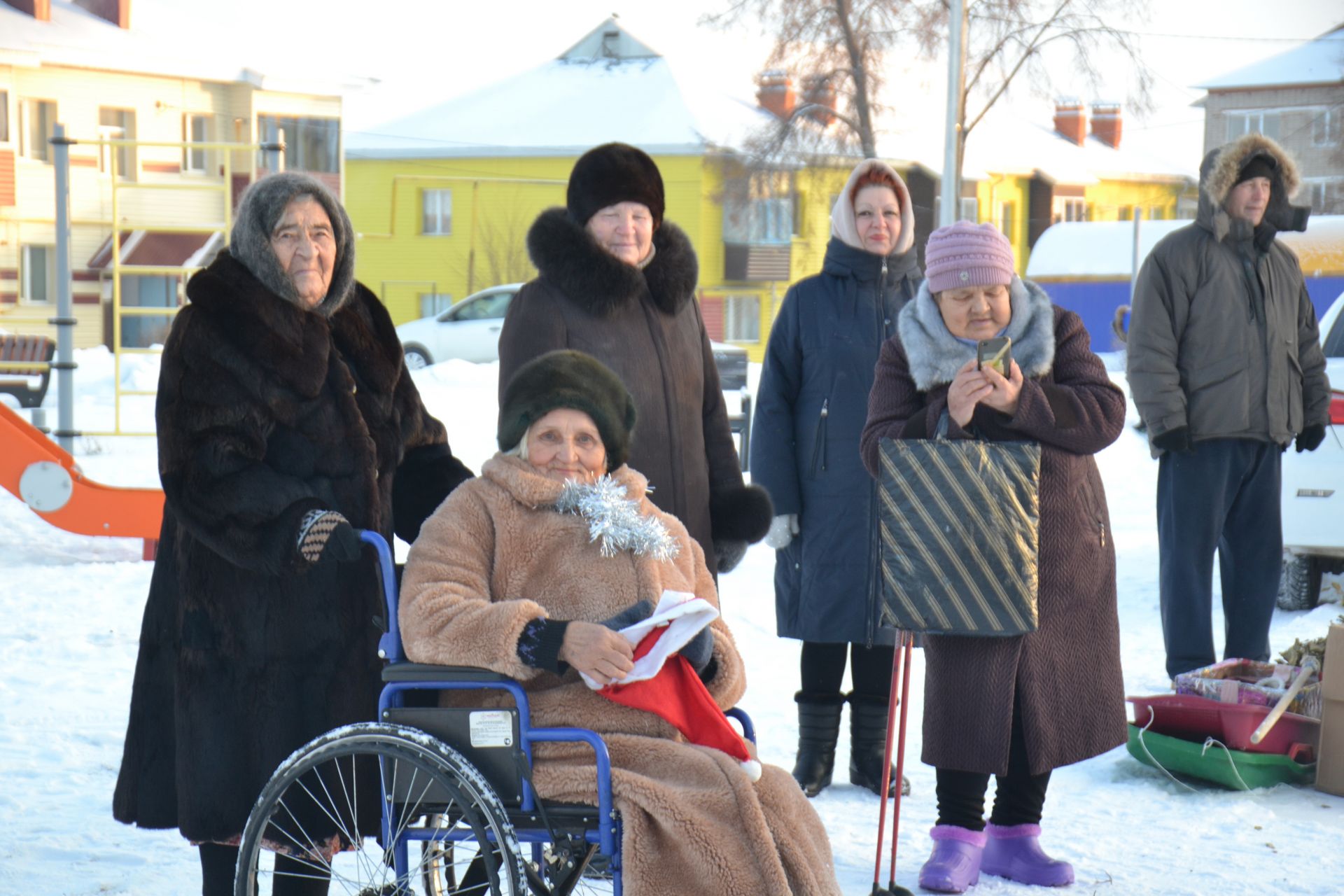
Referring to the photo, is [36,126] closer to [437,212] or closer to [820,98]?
[437,212]

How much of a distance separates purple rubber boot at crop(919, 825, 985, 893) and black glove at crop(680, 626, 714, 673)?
1130 mm

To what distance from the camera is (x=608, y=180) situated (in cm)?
420

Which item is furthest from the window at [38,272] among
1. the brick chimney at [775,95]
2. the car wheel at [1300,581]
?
the car wheel at [1300,581]

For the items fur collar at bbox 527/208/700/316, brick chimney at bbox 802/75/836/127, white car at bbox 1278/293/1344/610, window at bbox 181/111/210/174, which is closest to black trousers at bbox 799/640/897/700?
fur collar at bbox 527/208/700/316

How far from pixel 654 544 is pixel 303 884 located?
1040 millimetres

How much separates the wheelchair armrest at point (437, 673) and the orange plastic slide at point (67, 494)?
6090 mm

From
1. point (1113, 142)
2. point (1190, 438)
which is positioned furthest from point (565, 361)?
point (1113, 142)

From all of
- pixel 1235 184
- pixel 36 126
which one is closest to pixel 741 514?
pixel 1235 184

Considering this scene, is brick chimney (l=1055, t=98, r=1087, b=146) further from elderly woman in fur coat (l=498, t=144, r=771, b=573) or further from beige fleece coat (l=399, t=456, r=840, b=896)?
beige fleece coat (l=399, t=456, r=840, b=896)

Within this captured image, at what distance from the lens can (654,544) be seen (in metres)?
3.12

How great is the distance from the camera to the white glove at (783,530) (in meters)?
4.81

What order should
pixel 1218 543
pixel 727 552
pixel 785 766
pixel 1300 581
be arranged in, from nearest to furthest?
pixel 727 552 < pixel 785 766 < pixel 1218 543 < pixel 1300 581

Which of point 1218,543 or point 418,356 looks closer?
point 1218,543

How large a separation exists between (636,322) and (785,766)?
163 centimetres
